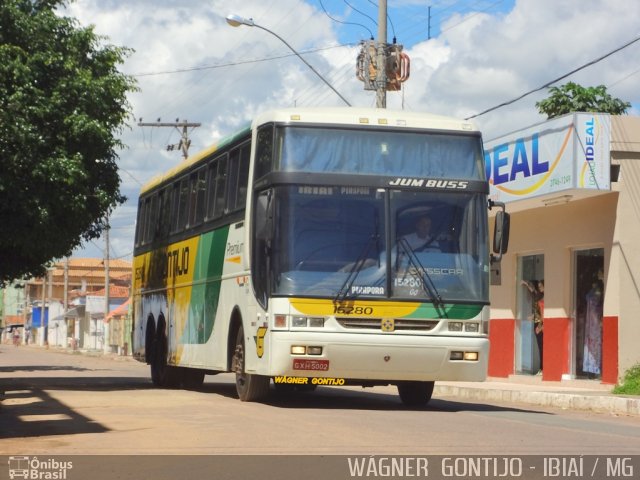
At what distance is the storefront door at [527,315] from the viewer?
27.2 metres

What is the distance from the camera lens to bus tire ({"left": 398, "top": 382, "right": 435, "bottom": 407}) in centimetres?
1731

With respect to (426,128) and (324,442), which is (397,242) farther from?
(324,442)

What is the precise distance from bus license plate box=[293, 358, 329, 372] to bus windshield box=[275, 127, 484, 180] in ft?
7.84

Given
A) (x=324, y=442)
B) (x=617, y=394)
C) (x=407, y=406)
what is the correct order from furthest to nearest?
(x=617, y=394) < (x=407, y=406) < (x=324, y=442)

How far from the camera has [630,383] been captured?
69.9 feet

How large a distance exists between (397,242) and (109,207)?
33.5 feet

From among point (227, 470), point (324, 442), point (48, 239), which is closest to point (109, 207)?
point (48, 239)

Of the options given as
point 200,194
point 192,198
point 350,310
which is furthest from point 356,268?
point 192,198

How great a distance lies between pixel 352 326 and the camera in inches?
600

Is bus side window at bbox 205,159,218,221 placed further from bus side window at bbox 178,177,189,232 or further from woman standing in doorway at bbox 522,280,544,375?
woman standing in doorway at bbox 522,280,544,375

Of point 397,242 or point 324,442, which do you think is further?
point 397,242

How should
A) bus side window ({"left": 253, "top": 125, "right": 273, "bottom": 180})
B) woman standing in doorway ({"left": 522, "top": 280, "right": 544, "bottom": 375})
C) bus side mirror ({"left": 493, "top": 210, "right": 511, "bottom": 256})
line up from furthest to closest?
woman standing in doorway ({"left": 522, "top": 280, "right": 544, "bottom": 375}) < bus side window ({"left": 253, "top": 125, "right": 273, "bottom": 180}) < bus side mirror ({"left": 493, "top": 210, "right": 511, "bottom": 256})

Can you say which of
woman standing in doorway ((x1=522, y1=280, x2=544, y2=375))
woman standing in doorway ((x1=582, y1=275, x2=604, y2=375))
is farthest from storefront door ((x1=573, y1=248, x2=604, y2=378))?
woman standing in doorway ((x1=522, y1=280, x2=544, y2=375))

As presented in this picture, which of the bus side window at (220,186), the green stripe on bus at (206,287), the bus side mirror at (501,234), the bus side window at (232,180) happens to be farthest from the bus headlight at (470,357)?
the bus side window at (220,186)
